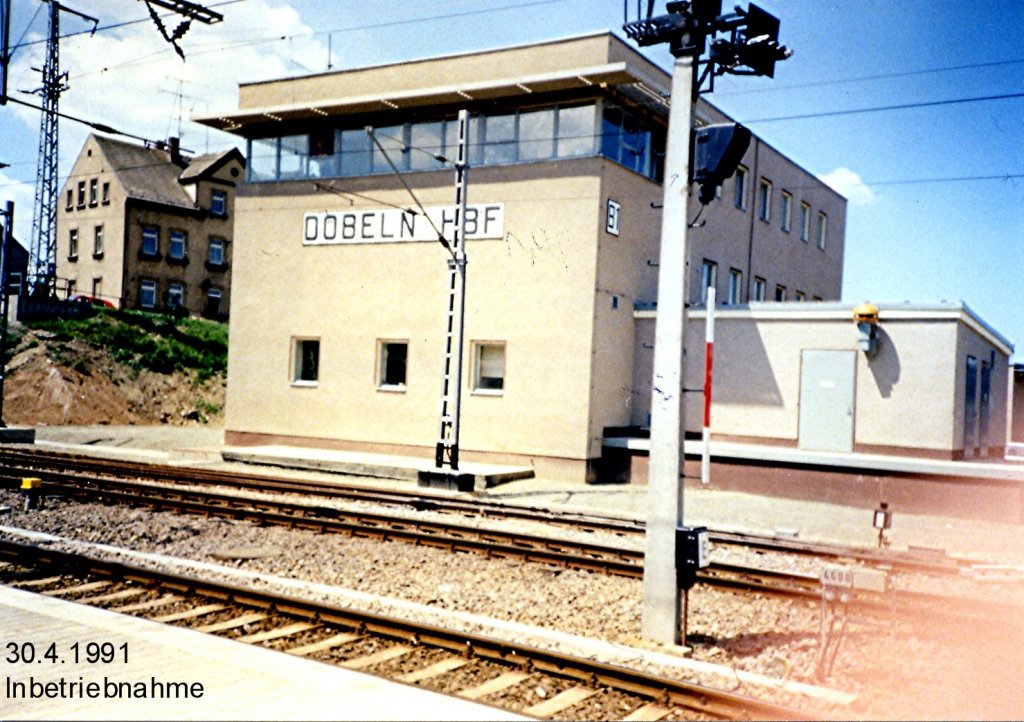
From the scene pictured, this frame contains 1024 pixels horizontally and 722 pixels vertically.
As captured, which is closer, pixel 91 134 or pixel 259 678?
pixel 259 678

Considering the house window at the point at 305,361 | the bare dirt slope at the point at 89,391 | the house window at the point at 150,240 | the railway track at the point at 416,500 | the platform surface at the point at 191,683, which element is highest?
the house window at the point at 150,240

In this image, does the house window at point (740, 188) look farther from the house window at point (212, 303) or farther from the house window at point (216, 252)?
the house window at point (216, 252)

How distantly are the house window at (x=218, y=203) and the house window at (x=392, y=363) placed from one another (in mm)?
32830

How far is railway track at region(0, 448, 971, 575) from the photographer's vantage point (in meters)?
11.8

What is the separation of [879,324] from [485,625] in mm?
14108

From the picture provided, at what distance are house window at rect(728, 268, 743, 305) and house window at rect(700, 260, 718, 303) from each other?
1106mm

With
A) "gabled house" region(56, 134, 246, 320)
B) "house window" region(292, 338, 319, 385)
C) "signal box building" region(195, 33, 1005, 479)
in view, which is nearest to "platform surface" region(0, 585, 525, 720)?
"signal box building" region(195, 33, 1005, 479)

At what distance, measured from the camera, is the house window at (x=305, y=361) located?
25.3 meters

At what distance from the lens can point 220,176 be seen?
2089 inches

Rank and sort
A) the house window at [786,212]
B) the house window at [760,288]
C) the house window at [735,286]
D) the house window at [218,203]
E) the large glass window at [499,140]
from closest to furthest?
the large glass window at [499,140], the house window at [735,286], the house window at [760,288], the house window at [786,212], the house window at [218,203]

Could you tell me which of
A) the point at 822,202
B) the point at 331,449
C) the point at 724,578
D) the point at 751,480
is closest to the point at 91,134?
the point at 331,449

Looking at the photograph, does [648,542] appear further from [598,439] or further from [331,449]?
[331,449]

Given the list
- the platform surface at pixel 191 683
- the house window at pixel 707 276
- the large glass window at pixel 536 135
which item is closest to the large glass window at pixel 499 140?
the large glass window at pixel 536 135

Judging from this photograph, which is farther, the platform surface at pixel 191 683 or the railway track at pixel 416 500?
the railway track at pixel 416 500
